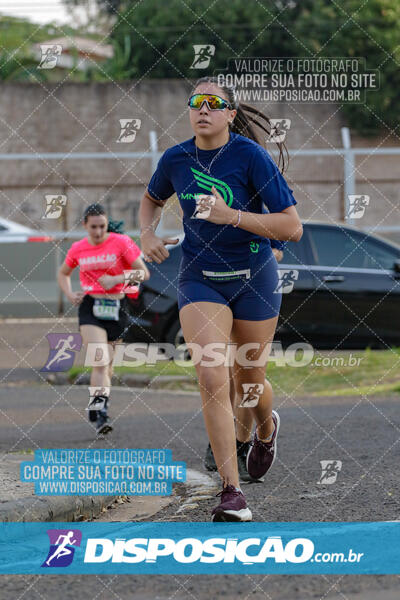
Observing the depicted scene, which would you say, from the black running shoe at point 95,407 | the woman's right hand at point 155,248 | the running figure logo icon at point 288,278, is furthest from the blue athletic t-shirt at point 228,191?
the running figure logo icon at point 288,278

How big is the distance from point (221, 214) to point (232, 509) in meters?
1.36

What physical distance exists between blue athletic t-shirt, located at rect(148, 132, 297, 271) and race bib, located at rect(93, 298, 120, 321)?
12.2 feet

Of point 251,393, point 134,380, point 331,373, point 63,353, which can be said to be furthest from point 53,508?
point 63,353

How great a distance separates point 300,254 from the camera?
1347 cm

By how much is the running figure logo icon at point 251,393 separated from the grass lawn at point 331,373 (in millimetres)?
5220

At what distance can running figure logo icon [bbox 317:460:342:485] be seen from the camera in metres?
6.70

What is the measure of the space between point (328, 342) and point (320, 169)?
12.8m

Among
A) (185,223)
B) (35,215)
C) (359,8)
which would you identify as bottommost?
(35,215)

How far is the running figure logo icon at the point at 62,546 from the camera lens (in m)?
4.90

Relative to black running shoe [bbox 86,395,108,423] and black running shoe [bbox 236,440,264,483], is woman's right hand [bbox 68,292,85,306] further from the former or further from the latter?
black running shoe [bbox 236,440,264,483]

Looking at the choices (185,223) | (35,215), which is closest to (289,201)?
(185,223)

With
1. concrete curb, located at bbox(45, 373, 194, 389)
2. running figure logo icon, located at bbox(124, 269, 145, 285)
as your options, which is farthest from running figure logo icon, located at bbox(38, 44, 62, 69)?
concrete curb, located at bbox(45, 373, 194, 389)

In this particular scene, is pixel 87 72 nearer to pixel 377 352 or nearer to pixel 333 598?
pixel 377 352

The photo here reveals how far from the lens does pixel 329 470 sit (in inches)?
273
